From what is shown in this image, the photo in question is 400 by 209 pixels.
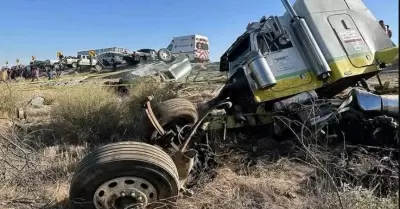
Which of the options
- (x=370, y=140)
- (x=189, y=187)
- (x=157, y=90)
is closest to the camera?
(x=189, y=187)

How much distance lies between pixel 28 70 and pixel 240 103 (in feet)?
98.5

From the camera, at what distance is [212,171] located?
4910 millimetres

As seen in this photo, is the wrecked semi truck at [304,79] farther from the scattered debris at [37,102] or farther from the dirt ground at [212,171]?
the scattered debris at [37,102]

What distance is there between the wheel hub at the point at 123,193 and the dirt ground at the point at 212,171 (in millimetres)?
499

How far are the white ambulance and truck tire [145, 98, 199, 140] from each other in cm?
2306

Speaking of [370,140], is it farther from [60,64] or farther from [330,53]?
[60,64]

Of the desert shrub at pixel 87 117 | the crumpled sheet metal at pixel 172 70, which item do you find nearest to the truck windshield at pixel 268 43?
the desert shrub at pixel 87 117

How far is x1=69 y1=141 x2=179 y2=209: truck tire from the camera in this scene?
130 inches

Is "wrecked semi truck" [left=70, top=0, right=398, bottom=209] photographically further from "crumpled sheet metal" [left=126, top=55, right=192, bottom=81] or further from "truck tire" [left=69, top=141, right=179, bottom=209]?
"crumpled sheet metal" [left=126, top=55, right=192, bottom=81]

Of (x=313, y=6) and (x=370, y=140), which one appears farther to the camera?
(x=313, y=6)

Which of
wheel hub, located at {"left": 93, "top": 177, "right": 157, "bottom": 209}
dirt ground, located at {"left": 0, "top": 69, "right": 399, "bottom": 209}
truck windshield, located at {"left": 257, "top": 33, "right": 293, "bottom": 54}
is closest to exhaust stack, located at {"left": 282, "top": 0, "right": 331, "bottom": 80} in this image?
truck windshield, located at {"left": 257, "top": 33, "right": 293, "bottom": 54}

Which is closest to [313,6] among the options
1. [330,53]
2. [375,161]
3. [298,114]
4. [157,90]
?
[330,53]

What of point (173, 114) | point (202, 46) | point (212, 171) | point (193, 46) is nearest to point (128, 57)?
point (193, 46)

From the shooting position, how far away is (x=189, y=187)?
4.39 m
